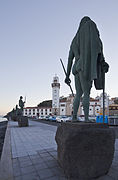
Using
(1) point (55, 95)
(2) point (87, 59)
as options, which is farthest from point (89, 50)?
(1) point (55, 95)

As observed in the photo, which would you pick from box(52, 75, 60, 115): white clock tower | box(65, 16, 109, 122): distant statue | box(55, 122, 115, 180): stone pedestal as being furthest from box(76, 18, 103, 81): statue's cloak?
box(52, 75, 60, 115): white clock tower

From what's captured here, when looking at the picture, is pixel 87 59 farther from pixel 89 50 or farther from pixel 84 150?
pixel 84 150

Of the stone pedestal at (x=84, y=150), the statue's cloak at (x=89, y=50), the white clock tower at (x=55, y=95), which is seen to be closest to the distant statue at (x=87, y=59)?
the statue's cloak at (x=89, y=50)

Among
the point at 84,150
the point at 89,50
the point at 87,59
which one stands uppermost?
the point at 89,50

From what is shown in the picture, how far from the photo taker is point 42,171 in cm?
242

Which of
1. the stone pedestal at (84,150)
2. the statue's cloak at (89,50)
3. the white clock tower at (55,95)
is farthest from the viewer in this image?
the white clock tower at (55,95)

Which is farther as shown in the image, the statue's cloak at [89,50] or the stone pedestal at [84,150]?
the statue's cloak at [89,50]

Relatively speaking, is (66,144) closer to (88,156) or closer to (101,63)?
(88,156)

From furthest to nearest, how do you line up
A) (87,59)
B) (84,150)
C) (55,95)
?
(55,95)
(87,59)
(84,150)

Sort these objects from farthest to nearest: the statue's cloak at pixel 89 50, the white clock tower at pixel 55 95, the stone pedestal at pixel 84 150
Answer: the white clock tower at pixel 55 95 < the statue's cloak at pixel 89 50 < the stone pedestal at pixel 84 150

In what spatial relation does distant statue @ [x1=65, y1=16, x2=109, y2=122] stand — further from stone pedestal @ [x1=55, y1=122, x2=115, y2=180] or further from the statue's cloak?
stone pedestal @ [x1=55, y1=122, x2=115, y2=180]

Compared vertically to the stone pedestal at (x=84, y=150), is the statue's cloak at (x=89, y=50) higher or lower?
higher

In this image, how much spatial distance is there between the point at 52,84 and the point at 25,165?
6254cm

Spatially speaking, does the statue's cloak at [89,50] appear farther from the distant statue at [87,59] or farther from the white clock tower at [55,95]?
the white clock tower at [55,95]
